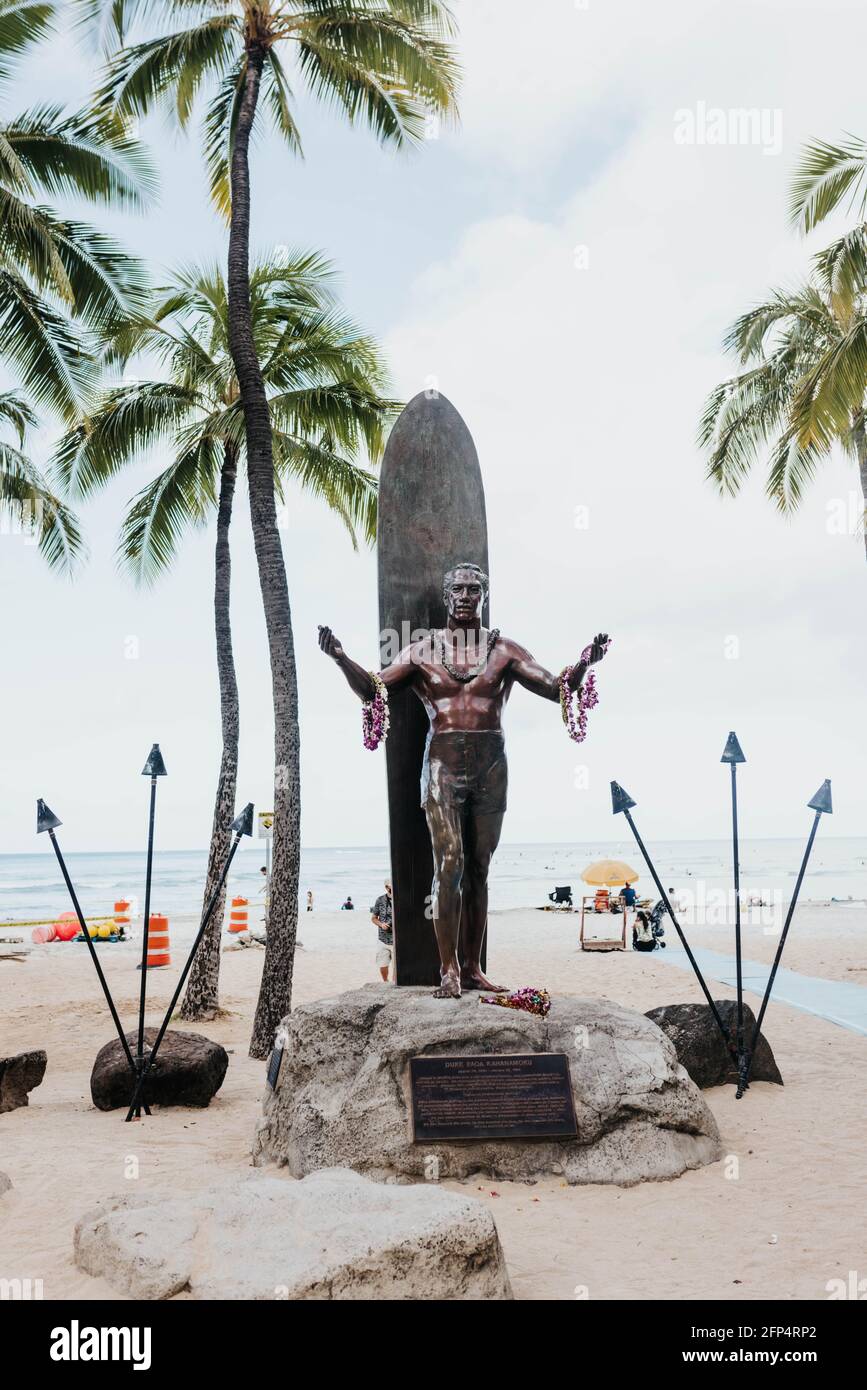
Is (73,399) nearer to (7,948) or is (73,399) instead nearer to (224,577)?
(224,577)

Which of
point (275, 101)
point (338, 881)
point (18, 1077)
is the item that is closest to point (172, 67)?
point (275, 101)

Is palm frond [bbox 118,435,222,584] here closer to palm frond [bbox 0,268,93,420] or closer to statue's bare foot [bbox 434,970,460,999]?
palm frond [bbox 0,268,93,420]

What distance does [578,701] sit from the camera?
21.1 ft

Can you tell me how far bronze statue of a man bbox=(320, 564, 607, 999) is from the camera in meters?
6.40

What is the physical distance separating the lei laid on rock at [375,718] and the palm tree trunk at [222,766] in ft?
18.6

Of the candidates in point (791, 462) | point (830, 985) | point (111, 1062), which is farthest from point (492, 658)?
point (791, 462)

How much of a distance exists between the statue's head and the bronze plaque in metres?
2.64

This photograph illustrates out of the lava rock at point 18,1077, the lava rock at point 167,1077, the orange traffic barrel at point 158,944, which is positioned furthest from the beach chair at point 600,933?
the lava rock at point 18,1077

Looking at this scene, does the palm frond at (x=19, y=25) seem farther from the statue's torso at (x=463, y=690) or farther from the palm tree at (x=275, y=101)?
the statue's torso at (x=463, y=690)

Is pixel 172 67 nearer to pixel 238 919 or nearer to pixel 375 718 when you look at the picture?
pixel 375 718

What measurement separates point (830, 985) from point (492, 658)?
9.37 meters

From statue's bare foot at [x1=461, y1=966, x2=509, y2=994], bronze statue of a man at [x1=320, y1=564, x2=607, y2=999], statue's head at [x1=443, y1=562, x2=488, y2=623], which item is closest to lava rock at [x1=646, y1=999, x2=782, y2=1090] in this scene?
statue's bare foot at [x1=461, y1=966, x2=509, y2=994]

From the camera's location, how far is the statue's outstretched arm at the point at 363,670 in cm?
616

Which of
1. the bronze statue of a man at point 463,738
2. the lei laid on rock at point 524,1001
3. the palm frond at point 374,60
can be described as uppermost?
the palm frond at point 374,60
